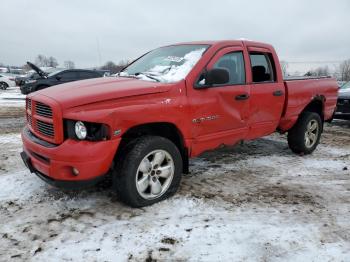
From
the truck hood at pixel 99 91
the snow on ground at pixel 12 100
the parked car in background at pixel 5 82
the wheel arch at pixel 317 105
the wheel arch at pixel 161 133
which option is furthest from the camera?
the parked car in background at pixel 5 82

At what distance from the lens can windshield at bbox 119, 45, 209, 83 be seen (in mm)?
4168

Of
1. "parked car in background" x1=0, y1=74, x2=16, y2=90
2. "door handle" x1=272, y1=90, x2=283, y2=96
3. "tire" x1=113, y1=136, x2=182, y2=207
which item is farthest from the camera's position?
"parked car in background" x1=0, y1=74, x2=16, y2=90

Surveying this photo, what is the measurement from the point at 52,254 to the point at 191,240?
3.90ft

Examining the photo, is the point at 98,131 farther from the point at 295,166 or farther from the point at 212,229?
the point at 295,166

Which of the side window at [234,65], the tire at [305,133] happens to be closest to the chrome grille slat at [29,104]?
the side window at [234,65]

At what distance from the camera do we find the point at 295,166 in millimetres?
5438

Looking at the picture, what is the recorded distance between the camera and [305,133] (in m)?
6.05

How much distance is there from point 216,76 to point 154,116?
938 millimetres

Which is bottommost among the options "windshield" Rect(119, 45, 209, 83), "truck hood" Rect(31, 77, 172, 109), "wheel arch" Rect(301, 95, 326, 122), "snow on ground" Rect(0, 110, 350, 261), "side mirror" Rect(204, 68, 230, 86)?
"snow on ground" Rect(0, 110, 350, 261)

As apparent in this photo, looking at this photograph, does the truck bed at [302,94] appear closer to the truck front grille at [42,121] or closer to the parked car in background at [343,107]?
the parked car in background at [343,107]

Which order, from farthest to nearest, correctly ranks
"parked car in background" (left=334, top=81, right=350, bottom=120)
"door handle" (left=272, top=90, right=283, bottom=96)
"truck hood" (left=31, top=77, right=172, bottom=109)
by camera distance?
"parked car in background" (left=334, top=81, right=350, bottom=120)
"door handle" (left=272, top=90, right=283, bottom=96)
"truck hood" (left=31, top=77, right=172, bottom=109)

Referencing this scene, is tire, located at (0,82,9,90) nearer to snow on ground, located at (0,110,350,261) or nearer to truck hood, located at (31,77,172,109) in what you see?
snow on ground, located at (0,110,350,261)

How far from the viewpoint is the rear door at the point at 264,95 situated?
4.96 metres

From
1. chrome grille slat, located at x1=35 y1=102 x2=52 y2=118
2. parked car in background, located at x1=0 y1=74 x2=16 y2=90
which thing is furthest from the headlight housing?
parked car in background, located at x1=0 y1=74 x2=16 y2=90
